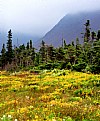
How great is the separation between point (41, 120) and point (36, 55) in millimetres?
123600

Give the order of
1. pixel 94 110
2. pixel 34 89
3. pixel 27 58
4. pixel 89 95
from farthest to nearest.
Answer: pixel 27 58
pixel 34 89
pixel 89 95
pixel 94 110

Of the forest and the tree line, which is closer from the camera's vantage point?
the forest

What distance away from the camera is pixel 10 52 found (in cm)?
13138

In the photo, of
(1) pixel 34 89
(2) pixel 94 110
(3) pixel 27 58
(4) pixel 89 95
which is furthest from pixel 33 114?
(3) pixel 27 58

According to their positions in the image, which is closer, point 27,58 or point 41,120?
point 41,120

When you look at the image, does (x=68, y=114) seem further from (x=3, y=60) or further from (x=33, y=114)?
(x=3, y=60)

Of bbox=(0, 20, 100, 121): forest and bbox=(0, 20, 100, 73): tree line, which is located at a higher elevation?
bbox=(0, 20, 100, 73): tree line

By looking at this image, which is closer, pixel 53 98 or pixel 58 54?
pixel 53 98

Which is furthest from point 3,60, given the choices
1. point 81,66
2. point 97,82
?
point 97,82

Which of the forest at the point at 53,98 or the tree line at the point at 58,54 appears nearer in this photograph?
the forest at the point at 53,98

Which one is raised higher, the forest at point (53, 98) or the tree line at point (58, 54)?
the tree line at point (58, 54)

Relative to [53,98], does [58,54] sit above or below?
above

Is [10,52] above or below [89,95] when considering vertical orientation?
above

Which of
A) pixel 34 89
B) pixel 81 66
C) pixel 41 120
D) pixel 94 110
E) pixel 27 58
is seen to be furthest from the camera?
pixel 27 58
